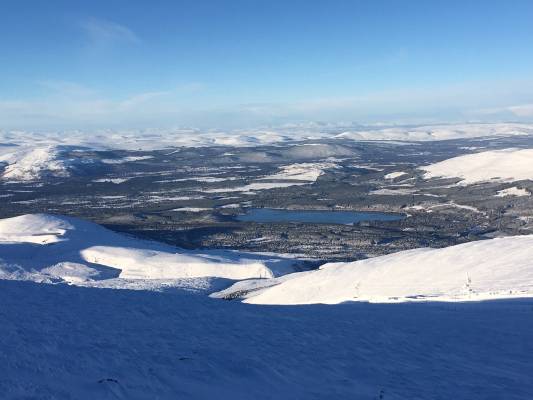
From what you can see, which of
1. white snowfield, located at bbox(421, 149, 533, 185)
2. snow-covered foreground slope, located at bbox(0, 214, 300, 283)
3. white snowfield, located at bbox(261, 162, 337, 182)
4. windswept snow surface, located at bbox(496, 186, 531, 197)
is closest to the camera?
snow-covered foreground slope, located at bbox(0, 214, 300, 283)

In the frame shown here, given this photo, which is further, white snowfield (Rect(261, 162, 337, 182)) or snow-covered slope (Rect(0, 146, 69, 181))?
snow-covered slope (Rect(0, 146, 69, 181))

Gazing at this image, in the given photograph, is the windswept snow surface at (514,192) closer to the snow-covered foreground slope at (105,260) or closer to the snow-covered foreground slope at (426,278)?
the snow-covered foreground slope at (105,260)

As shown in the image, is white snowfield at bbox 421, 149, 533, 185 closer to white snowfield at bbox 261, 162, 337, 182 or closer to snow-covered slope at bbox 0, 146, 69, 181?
white snowfield at bbox 261, 162, 337, 182

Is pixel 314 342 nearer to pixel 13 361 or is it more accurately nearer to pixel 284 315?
pixel 284 315

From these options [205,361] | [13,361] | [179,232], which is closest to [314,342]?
[205,361]

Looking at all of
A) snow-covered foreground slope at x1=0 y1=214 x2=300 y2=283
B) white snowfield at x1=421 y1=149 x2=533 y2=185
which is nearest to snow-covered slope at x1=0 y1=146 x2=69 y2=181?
snow-covered foreground slope at x1=0 y1=214 x2=300 y2=283

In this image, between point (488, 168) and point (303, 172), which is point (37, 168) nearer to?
point (303, 172)
